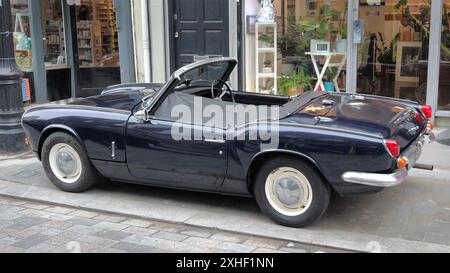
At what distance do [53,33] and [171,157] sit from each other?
7.19 metres

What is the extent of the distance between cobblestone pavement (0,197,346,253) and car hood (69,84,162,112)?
3.49 feet

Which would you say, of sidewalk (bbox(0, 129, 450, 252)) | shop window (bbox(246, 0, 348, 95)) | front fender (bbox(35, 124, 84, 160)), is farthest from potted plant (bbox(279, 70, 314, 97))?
front fender (bbox(35, 124, 84, 160))

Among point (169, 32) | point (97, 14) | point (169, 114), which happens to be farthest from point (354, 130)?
point (97, 14)

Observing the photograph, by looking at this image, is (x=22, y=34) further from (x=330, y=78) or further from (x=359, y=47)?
(x=359, y=47)

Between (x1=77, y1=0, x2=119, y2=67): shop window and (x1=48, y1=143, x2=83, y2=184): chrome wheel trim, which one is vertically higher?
(x1=77, y1=0, x2=119, y2=67): shop window

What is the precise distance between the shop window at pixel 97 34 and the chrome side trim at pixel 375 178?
7831 mm

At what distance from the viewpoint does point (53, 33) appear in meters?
11.3

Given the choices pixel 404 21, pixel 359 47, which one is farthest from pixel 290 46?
pixel 404 21

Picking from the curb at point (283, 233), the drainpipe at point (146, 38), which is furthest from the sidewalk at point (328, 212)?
the drainpipe at point (146, 38)

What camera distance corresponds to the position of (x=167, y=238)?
15.3ft

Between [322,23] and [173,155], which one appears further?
[322,23]

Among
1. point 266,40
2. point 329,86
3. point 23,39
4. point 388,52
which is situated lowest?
point 329,86

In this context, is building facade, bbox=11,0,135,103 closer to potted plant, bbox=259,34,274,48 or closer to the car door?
potted plant, bbox=259,34,274,48

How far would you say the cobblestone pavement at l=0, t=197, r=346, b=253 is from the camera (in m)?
4.43
